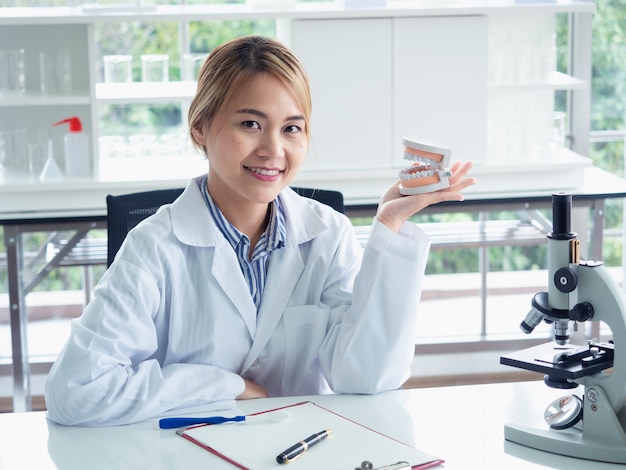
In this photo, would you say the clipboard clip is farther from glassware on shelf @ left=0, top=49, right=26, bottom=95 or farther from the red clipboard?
glassware on shelf @ left=0, top=49, right=26, bottom=95

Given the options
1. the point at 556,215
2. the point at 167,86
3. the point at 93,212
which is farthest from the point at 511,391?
the point at 167,86

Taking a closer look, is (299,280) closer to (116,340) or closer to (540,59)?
(116,340)

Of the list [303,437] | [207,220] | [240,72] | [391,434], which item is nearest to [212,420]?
[303,437]

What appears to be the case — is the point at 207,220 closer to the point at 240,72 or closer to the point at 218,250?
the point at 218,250

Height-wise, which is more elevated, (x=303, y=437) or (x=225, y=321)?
(x=225, y=321)

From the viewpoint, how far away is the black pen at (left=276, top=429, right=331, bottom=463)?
130cm

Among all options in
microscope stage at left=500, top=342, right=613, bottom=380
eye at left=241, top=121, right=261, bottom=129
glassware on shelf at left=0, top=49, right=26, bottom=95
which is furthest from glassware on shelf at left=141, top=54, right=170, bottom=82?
microscope stage at left=500, top=342, right=613, bottom=380

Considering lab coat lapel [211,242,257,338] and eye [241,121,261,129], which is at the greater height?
eye [241,121,261,129]

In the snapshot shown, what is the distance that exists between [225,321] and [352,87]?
5.76ft

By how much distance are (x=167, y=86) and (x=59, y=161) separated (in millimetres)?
501

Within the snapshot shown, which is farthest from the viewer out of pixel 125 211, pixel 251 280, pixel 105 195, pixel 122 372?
pixel 105 195

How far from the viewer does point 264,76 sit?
167 centimetres

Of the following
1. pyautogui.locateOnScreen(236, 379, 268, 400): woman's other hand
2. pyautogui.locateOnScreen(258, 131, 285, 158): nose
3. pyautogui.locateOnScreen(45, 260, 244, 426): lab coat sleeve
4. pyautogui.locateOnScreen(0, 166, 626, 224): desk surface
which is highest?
pyautogui.locateOnScreen(258, 131, 285, 158): nose

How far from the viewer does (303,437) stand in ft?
4.53
